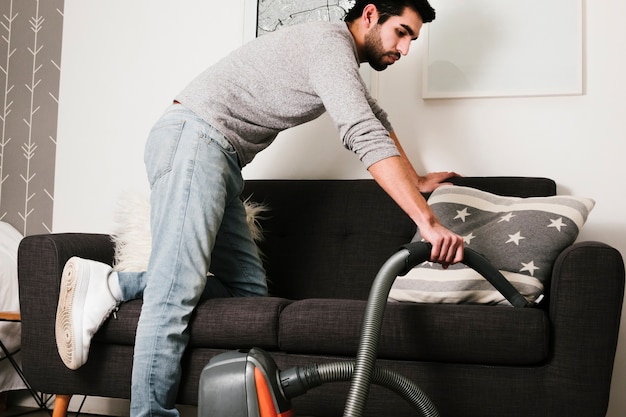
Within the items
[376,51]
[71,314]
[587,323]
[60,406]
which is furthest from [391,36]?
[60,406]

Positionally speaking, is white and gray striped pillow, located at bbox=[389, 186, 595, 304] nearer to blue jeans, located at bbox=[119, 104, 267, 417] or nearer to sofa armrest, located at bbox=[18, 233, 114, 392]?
blue jeans, located at bbox=[119, 104, 267, 417]

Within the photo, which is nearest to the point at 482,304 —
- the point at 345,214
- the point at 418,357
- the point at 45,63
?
the point at 418,357

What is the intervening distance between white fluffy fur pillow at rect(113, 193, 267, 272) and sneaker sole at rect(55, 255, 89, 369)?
1.20 ft

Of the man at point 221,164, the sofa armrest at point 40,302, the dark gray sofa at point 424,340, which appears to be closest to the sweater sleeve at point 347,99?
the man at point 221,164

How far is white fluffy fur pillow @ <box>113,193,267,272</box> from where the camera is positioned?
2.26m

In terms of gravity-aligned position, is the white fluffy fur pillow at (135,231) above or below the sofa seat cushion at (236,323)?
above

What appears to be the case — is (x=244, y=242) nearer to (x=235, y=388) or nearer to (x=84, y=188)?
(x=235, y=388)

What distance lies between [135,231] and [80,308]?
499 mm

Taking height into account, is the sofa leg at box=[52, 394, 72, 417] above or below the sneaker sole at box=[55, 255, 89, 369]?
below

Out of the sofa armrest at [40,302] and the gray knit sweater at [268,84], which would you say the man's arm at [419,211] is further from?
the sofa armrest at [40,302]

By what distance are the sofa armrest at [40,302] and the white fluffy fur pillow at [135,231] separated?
246 mm

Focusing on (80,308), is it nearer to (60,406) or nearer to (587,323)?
(60,406)

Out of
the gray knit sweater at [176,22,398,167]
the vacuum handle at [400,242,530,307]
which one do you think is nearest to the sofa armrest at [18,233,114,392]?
the gray knit sweater at [176,22,398,167]

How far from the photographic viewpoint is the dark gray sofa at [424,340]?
5.14 ft
